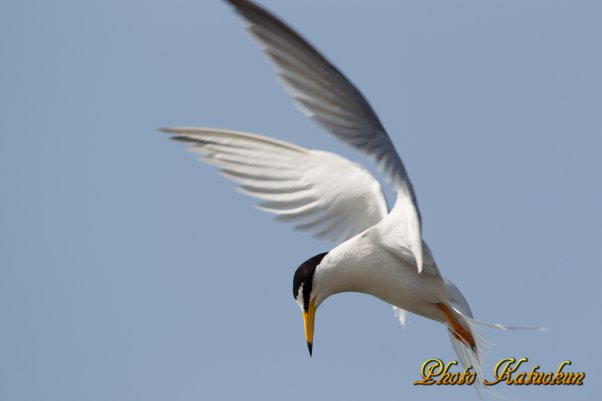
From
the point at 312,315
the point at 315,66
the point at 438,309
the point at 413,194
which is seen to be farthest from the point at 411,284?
the point at 315,66

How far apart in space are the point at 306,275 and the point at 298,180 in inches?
23.7

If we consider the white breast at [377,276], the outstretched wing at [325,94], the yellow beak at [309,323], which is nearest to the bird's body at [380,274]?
the white breast at [377,276]

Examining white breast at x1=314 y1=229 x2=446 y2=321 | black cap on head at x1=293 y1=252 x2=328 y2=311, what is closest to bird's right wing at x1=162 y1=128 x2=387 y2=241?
black cap on head at x1=293 y1=252 x2=328 y2=311

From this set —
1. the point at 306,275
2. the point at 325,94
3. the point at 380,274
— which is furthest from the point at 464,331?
the point at 325,94

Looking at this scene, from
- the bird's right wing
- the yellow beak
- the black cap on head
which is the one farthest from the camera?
the yellow beak

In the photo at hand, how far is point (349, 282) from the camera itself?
6191 millimetres

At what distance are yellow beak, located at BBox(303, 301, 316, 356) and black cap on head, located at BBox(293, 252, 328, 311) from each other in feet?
0.15

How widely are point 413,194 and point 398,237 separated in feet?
2.96

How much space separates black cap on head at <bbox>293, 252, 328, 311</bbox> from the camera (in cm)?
629

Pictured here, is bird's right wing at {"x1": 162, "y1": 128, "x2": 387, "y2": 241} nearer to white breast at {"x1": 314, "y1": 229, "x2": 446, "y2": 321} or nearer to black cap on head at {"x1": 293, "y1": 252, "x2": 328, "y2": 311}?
black cap on head at {"x1": 293, "y1": 252, "x2": 328, "y2": 311}

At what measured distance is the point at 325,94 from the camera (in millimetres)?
4906

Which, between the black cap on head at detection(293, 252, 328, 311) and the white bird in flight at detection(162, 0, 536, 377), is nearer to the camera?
the white bird in flight at detection(162, 0, 536, 377)

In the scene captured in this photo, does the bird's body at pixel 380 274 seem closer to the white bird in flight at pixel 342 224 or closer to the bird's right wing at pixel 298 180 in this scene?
the white bird in flight at pixel 342 224

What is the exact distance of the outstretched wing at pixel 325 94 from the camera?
15.4 feet
